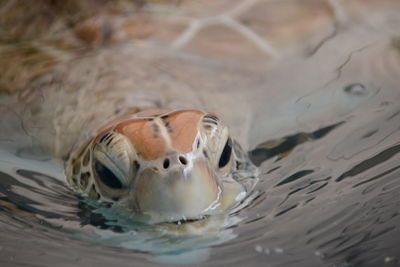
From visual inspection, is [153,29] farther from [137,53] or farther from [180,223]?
[180,223]

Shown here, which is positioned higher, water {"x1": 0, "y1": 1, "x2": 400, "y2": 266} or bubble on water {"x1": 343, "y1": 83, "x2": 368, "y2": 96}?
bubble on water {"x1": 343, "y1": 83, "x2": 368, "y2": 96}

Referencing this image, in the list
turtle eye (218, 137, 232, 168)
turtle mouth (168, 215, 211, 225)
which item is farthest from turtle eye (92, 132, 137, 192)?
turtle eye (218, 137, 232, 168)

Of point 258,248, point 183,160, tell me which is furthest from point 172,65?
point 258,248

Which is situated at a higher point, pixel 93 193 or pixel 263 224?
pixel 93 193

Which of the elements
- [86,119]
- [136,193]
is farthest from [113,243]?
[86,119]

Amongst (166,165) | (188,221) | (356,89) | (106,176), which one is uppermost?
(356,89)

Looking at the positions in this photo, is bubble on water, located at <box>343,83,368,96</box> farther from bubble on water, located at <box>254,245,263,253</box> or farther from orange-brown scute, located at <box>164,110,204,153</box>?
bubble on water, located at <box>254,245,263,253</box>

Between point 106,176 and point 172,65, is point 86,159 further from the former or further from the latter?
point 172,65
